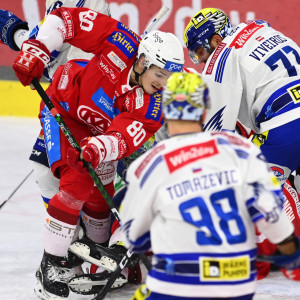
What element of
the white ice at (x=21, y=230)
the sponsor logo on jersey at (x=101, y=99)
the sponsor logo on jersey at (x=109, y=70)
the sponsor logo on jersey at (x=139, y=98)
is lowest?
the white ice at (x=21, y=230)

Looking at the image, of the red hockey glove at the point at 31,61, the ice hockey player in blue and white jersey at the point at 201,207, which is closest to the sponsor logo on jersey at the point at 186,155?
the ice hockey player in blue and white jersey at the point at 201,207

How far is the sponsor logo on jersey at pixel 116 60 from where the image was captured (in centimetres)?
334

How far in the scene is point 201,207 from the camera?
81.3 inches

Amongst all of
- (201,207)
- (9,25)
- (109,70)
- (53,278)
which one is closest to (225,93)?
(109,70)

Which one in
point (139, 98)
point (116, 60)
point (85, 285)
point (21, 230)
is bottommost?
point (21, 230)

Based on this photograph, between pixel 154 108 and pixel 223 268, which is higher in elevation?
pixel 223 268

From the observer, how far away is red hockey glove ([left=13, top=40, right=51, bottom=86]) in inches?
127

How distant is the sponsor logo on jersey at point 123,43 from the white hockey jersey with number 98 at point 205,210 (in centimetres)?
130

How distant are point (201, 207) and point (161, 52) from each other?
130 cm

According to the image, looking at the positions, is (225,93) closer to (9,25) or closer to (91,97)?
(91,97)

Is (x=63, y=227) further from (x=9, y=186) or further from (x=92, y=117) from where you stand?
(x=9, y=186)

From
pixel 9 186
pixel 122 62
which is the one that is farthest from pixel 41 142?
pixel 9 186

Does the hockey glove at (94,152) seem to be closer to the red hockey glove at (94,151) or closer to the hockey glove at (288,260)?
the red hockey glove at (94,151)

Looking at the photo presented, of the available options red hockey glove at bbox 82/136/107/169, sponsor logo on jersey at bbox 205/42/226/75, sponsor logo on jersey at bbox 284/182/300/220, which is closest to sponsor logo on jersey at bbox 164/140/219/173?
red hockey glove at bbox 82/136/107/169
